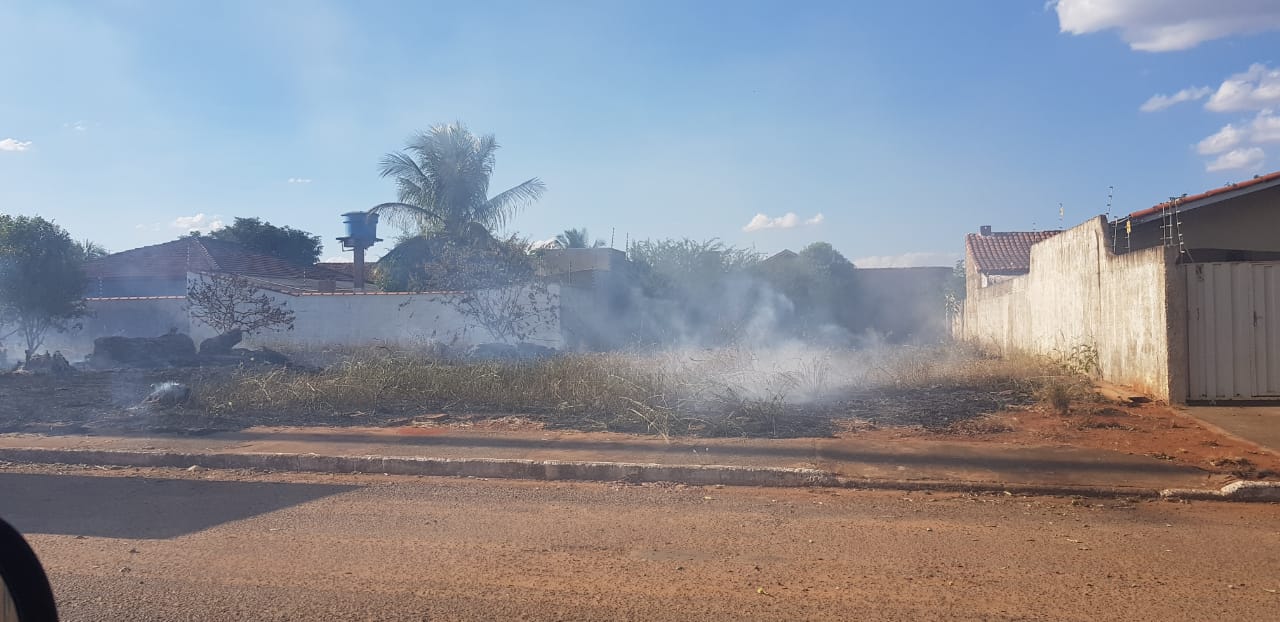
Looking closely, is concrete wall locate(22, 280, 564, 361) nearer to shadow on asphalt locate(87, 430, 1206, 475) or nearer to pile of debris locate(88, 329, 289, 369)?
pile of debris locate(88, 329, 289, 369)

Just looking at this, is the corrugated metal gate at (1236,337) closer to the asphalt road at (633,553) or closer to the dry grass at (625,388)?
the dry grass at (625,388)

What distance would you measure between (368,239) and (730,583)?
94.1 feet

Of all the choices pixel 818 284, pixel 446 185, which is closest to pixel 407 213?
pixel 446 185

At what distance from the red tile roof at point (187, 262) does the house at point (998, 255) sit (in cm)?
2320

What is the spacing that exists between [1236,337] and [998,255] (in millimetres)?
19506

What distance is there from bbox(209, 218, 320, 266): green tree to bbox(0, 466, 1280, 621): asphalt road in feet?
124

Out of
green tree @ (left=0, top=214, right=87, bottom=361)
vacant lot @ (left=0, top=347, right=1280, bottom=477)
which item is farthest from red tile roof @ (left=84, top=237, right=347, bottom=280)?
vacant lot @ (left=0, top=347, right=1280, bottom=477)

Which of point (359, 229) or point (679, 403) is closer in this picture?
point (679, 403)

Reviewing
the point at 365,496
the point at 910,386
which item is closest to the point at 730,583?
the point at 365,496

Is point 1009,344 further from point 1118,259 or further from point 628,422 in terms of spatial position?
point 628,422

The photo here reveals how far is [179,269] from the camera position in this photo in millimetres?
31188

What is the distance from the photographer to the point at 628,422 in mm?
9133

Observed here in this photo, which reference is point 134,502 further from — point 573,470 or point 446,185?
point 446,185

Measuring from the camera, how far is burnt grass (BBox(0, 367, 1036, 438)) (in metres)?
8.88
